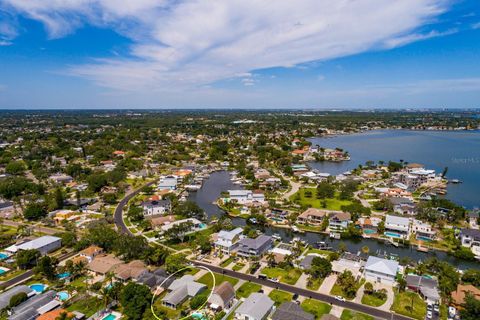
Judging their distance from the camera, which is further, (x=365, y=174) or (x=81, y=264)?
(x=365, y=174)

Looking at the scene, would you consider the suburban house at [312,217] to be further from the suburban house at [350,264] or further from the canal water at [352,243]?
the suburban house at [350,264]

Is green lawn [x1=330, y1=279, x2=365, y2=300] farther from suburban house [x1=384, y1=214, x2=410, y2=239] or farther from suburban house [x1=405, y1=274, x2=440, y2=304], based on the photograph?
suburban house [x1=384, y1=214, x2=410, y2=239]

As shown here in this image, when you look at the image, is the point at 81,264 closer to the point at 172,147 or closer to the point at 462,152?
the point at 172,147

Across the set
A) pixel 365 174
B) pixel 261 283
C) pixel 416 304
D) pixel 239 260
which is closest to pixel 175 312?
pixel 261 283

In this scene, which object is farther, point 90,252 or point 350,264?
point 90,252

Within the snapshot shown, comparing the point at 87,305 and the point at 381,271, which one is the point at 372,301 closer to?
the point at 381,271

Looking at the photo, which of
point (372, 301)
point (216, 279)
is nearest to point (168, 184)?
point (216, 279)
